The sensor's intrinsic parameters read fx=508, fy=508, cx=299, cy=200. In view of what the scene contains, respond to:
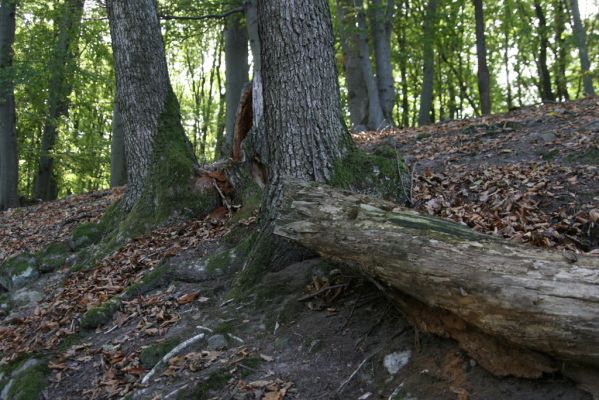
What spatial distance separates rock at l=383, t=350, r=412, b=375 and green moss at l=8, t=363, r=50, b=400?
9.88 feet

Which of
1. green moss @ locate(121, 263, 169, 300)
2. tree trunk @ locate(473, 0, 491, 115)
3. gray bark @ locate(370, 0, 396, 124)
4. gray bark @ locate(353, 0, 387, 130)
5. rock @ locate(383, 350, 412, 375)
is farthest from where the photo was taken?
gray bark @ locate(370, 0, 396, 124)

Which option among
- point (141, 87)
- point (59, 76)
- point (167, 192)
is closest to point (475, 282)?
point (167, 192)

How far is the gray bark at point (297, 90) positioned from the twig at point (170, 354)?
144 cm

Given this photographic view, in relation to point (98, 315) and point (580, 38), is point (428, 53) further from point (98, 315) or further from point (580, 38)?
point (98, 315)

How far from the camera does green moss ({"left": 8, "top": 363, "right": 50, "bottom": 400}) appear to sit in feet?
14.2

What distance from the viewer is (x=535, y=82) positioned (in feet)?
88.4

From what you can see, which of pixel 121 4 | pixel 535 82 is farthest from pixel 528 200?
pixel 535 82

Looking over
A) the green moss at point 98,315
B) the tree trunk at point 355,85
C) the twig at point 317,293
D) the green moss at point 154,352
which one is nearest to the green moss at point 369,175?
the twig at point 317,293

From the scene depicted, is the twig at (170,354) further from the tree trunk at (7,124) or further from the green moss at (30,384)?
the tree trunk at (7,124)

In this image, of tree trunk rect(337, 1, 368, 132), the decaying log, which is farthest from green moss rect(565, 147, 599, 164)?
tree trunk rect(337, 1, 368, 132)

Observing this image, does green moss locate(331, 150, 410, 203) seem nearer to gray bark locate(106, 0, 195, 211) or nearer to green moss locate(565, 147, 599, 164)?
green moss locate(565, 147, 599, 164)

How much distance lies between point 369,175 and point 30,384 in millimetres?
3662

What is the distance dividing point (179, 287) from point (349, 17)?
10124 mm

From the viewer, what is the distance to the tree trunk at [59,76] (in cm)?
1273
